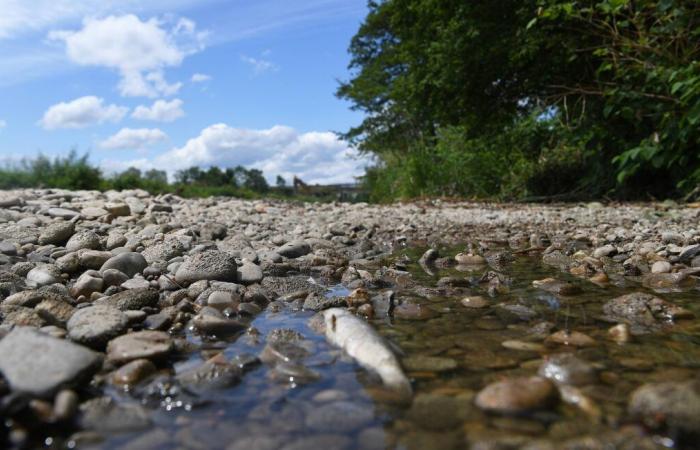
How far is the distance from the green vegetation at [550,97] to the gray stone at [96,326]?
4588 millimetres

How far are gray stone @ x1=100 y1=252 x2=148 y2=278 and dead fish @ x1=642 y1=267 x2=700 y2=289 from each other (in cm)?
289

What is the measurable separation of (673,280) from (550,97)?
530cm

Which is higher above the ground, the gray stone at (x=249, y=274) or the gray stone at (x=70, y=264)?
the gray stone at (x=70, y=264)

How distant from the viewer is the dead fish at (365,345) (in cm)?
147

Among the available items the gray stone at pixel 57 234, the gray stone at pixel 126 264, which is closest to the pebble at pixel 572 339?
the gray stone at pixel 126 264

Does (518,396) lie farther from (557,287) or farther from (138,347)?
(557,287)

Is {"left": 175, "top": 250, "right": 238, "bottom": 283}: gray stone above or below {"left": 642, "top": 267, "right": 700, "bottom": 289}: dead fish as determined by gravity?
above

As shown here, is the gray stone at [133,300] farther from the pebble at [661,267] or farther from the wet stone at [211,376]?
the pebble at [661,267]

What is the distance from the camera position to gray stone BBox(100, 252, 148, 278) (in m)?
2.86

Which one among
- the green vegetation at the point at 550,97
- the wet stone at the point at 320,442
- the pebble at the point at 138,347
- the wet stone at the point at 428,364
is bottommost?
the wet stone at the point at 320,442

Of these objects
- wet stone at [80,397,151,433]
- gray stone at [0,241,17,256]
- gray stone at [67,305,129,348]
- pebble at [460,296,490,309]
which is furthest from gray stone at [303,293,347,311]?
gray stone at [0,241,17,256]

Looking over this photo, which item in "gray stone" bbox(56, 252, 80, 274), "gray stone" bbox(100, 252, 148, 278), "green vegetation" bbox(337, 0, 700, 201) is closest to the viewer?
"gray stone" bbox(100, 252, 148, 278)

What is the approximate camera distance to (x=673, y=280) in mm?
2682

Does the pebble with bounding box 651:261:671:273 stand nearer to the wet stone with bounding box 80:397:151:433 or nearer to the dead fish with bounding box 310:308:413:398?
the dead fish with bounding box 310:308:413:398
